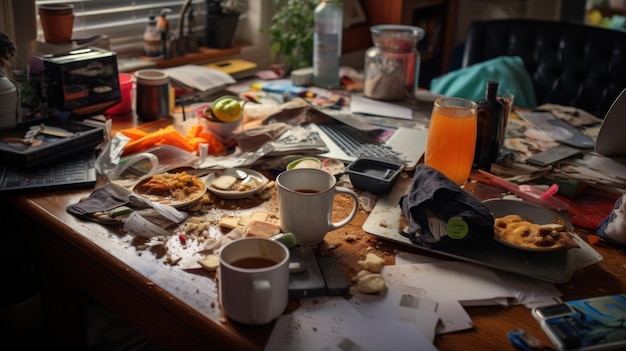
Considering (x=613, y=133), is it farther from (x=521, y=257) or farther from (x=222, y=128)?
(x=222, y=128)

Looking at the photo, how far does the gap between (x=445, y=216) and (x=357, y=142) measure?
1.73 feet

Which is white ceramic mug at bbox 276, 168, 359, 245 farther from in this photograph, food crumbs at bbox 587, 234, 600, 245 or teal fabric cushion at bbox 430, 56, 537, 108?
teal fabric cushion at bbox 430, 56, 537, 108

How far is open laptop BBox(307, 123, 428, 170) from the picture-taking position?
149cm

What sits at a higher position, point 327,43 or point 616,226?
point 327,43

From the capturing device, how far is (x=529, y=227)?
1.11 m

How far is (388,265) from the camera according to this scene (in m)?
1.06

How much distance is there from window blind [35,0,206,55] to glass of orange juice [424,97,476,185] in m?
1.15

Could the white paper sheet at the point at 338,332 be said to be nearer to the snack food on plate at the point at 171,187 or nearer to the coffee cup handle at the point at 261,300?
the coffee cup handle at the point at 261,300

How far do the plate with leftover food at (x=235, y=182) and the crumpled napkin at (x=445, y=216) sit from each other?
0.33m

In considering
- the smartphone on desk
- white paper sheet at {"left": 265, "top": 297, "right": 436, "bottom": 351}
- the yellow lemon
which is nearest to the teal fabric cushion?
the yellow lemon

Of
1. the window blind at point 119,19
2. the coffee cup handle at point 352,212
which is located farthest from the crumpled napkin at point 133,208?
the window blind at point 119,19

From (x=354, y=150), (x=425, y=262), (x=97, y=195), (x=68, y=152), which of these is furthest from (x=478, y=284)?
(x=68, y=152)

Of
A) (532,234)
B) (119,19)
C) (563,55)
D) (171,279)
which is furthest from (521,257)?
(119,19)

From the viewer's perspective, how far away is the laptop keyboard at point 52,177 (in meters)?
1.27
